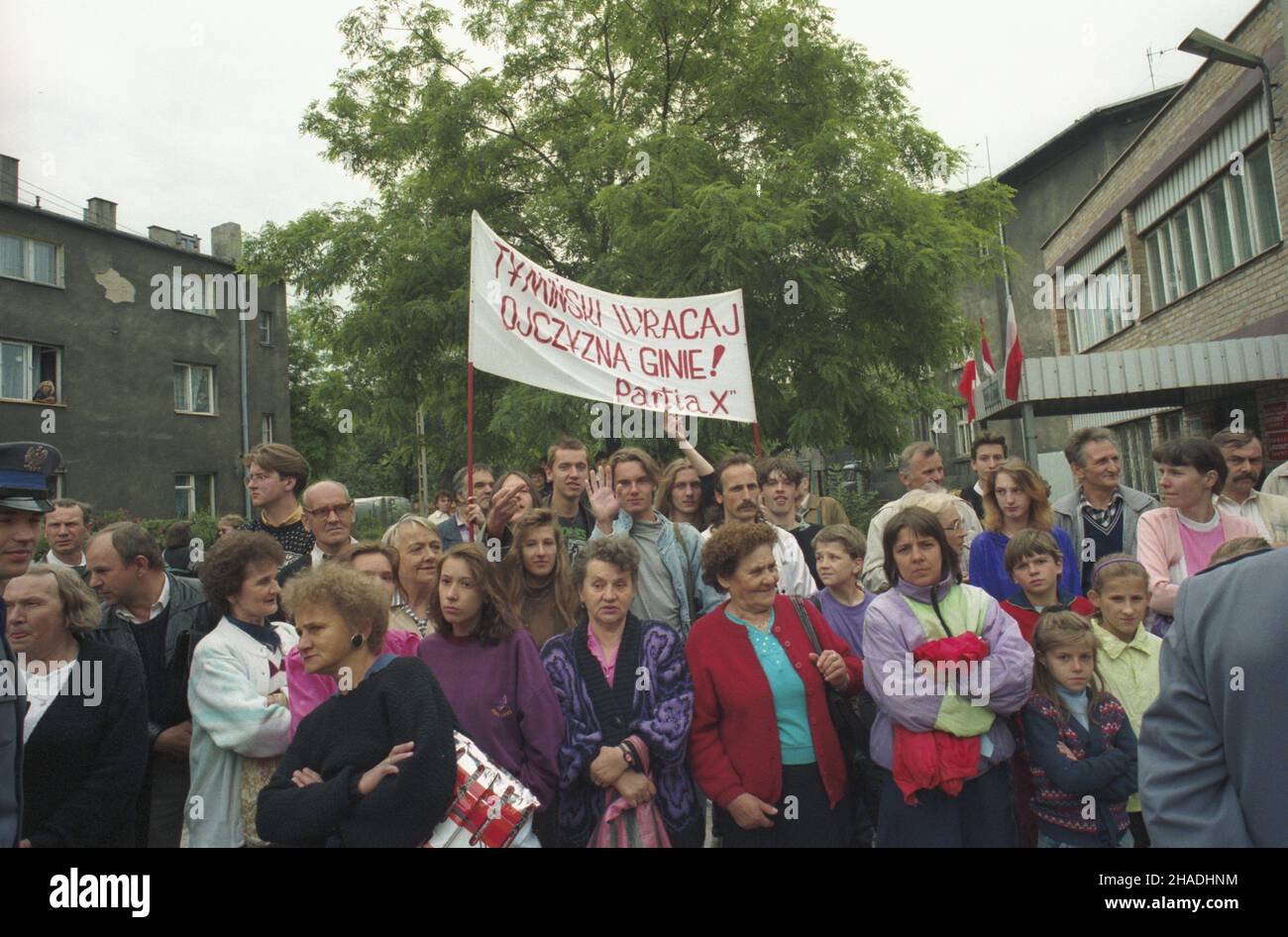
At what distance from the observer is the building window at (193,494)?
88.8 ft

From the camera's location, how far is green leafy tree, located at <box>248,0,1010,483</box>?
44.5 feet

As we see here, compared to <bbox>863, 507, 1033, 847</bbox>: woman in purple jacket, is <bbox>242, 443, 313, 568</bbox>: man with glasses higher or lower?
higher

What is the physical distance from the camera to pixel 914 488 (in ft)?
20.3

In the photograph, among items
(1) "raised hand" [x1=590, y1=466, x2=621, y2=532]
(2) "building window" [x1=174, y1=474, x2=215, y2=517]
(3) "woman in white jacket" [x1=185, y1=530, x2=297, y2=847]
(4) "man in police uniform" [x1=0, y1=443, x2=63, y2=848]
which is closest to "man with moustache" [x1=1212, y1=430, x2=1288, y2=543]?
(1) "raised hand" [x1=590, y1=466, x2=621, y2=532]

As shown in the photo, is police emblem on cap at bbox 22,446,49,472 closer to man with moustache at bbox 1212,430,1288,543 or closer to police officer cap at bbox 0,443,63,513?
police officer cap at bbox 0,443,63,513

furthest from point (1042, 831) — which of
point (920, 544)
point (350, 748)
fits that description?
point (350, 748)

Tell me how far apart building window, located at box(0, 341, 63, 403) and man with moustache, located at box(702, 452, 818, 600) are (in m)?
23.1

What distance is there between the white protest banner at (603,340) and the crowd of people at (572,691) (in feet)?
6.75

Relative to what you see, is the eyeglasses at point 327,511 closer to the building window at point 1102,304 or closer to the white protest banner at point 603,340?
the white protest banner at point 603,340

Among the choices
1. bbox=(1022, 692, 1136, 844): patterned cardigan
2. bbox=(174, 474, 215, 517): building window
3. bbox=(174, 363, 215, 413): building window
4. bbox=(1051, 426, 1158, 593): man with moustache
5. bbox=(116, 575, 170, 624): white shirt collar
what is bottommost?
bbox=(1022, 692, 1136, 844): patterned cardigan

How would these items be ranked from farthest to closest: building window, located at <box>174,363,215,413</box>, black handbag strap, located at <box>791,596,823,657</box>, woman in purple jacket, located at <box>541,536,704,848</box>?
building window, located at <box>174,363,215,413</box>, black handbag strap, located at <box>791,596,823,657</box>, woman in purple jacket, located at <box>541,536,704,848</box>

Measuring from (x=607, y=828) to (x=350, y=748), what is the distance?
1.23 m

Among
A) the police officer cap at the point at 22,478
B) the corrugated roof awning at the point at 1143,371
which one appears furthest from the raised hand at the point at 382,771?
the corrugated roof awning at the point at 1143,371
